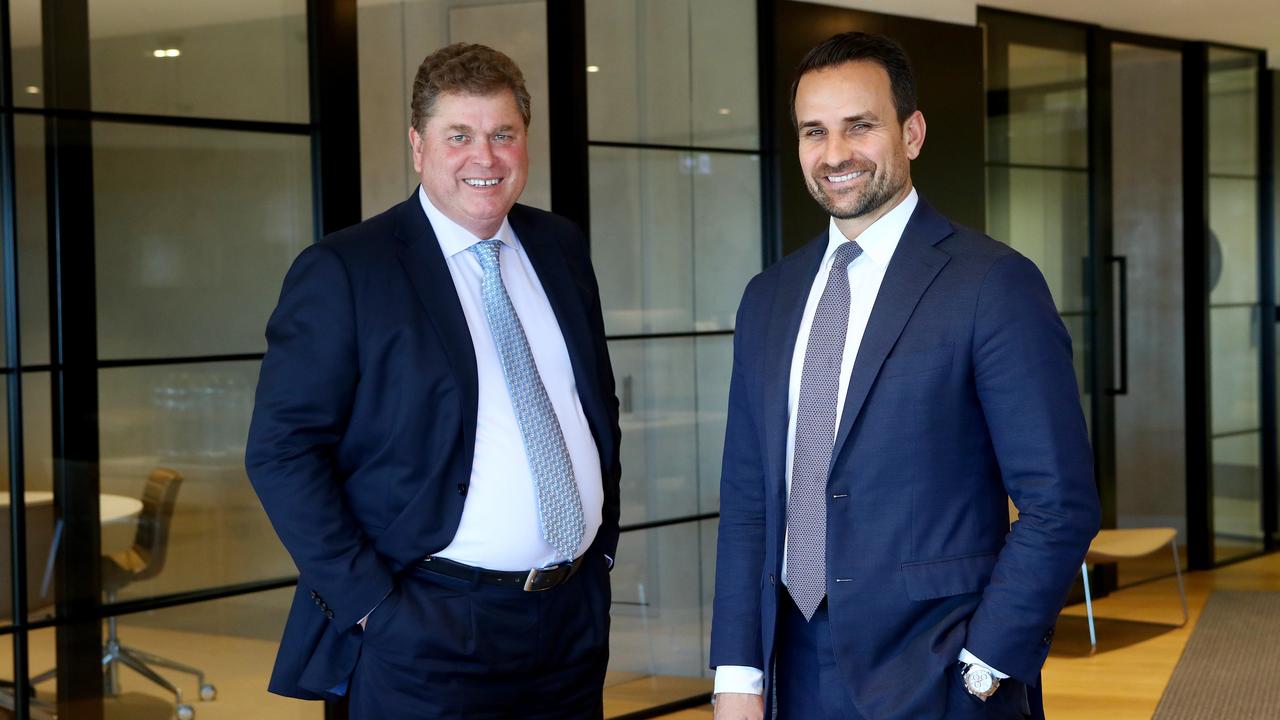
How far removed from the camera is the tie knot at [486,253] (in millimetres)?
2477

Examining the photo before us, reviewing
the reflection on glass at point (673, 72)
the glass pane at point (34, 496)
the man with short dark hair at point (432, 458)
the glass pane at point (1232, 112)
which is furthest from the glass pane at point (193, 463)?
the glass pane at point (1232, 112)

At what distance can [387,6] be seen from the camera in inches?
247

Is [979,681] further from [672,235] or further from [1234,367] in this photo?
[1234,367]

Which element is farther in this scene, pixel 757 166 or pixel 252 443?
pixel 757 166

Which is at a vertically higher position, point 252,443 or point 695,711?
point 252,443

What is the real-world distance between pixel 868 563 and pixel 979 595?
173 mm

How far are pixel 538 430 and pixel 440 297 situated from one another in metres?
0.30

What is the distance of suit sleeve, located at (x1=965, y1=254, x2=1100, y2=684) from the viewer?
6.26 feet

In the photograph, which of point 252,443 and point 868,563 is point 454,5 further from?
point 868,563

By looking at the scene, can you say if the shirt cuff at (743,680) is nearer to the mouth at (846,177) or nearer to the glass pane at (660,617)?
the mouth at (846,177)

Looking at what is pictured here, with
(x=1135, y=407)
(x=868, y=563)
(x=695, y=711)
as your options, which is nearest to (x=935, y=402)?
(x=868, y=563)

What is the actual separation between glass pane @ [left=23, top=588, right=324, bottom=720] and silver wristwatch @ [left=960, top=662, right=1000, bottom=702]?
2411mm

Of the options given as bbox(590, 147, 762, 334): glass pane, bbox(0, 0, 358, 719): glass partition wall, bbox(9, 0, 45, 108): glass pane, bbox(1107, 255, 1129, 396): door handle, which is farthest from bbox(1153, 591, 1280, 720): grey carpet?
bbox(9, 0, 45, 108): glass pane

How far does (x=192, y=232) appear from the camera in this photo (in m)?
3.65
